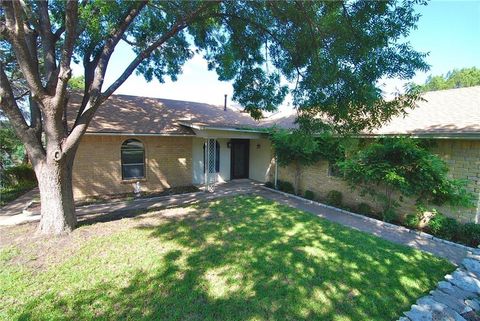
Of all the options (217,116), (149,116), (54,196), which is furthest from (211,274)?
(217,116)

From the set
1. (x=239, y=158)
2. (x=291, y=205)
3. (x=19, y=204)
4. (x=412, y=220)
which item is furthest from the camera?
(x=239, y=158)

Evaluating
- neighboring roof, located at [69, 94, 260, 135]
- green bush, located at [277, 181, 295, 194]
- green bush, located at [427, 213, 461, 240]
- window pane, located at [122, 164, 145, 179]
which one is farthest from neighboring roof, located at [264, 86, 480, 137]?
window pane, located at [122, 164, 145, 179]

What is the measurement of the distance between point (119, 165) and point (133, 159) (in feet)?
2.21

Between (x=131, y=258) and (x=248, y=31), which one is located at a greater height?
(x=248, y=31)

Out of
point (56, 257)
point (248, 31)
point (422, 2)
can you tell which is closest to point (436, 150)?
point (422, 2)

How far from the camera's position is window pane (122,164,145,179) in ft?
36.4

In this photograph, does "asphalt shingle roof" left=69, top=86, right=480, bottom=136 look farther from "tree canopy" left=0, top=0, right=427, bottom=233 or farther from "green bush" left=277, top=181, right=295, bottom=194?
"green bush" left=277, top=181, right=295, bottom=194

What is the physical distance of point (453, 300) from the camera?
13.3ft

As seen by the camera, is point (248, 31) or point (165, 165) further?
point (165, 165)

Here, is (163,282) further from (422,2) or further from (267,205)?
(422,2)

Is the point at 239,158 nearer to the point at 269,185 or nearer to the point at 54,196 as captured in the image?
the point at 269,185

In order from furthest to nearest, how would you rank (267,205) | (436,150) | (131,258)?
(267,205)
(436,150)
(131,258)

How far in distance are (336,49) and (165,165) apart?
913 centimetres

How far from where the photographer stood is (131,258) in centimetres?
506
